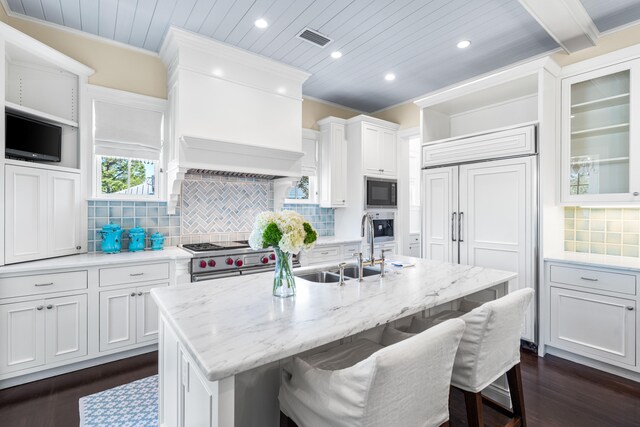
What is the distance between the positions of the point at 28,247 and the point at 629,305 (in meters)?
4.49

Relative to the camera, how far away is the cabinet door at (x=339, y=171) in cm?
441

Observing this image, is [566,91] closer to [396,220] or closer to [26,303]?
[396,220]

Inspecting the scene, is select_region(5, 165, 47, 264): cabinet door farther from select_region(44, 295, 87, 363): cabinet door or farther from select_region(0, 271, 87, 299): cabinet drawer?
select_region(44, 295, 87, 363): cabinet door

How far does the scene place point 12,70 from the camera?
2.58 meters

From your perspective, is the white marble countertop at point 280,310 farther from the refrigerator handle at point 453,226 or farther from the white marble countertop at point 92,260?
the refrigerator handle at point 453,226

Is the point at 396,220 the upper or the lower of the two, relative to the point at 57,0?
lower

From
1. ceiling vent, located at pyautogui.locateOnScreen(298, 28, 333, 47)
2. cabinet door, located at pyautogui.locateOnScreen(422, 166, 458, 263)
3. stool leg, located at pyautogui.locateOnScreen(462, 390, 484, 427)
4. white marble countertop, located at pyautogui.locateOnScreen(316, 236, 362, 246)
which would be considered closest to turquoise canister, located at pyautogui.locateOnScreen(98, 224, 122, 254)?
white marble countertop, located at pyautogui.locateOnScreen(316, 236, 362, 246)

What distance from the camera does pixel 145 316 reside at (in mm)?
2795

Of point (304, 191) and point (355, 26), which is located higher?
point (355, 26)

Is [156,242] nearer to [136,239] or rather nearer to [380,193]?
[136,239]

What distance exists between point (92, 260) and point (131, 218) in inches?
27.2

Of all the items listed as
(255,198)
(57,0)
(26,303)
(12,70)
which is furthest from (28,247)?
(255,198)

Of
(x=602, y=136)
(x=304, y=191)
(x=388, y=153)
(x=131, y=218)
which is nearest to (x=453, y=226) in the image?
(x=602, y=136)

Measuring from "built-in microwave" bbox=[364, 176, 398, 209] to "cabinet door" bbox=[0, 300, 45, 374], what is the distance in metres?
3.40
